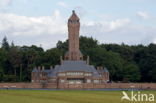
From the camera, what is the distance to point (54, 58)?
120188 millimetres

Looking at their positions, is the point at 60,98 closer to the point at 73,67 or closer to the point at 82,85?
the point at 82,85

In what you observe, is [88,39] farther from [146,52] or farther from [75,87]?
[75,87]

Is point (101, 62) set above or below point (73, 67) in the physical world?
above

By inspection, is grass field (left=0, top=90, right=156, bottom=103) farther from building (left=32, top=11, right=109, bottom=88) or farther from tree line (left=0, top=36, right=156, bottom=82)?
tree line (left=0, top=36, right=156, bottom=82)

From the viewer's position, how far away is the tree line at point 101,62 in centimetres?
11794

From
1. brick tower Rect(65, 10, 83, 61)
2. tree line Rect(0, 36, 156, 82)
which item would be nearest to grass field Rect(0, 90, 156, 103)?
brick tower Rect(65, 10, 83, 61)

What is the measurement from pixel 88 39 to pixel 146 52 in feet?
69.8

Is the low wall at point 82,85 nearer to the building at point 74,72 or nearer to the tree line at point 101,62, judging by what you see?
the building at point 74,72

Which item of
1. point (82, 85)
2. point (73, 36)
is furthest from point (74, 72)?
point (73, 36)

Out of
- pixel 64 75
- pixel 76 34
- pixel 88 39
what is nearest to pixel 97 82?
pixel 64 75

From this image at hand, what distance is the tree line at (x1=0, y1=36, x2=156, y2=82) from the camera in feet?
387

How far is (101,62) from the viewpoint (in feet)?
403

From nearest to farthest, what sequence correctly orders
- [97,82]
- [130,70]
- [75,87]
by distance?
1. [75,87]
2. [97,82]
3. [130,70]

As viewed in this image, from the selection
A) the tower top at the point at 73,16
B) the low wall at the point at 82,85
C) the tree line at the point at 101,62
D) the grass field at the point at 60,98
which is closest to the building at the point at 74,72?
the low wall at the point at 82,85
